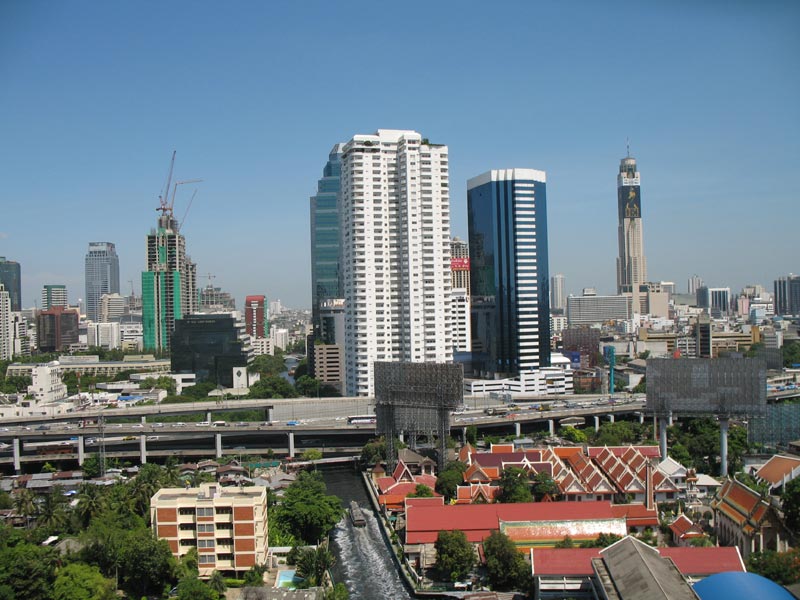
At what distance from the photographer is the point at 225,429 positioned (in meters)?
22.8

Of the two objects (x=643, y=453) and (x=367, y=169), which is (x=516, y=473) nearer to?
(x=643, y=453)

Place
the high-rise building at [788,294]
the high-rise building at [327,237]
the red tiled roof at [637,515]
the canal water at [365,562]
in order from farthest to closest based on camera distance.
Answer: the high-rise building at [788,294] < the high-rise building at [327,237] < the red tiled roof at [637,515] < the canal water at [365,562]

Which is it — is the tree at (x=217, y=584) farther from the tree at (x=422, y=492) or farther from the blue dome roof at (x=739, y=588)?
the blue dome roof at (x=739, y=588)

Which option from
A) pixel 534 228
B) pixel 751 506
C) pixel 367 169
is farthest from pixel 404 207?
pixel 751 506

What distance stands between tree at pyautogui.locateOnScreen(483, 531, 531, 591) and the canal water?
126 cm

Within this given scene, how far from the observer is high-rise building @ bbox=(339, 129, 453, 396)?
26.7m

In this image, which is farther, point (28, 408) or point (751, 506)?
point (28, 408)

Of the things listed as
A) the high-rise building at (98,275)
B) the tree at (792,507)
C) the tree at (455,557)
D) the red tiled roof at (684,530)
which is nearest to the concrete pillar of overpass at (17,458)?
the tree at (455,557)

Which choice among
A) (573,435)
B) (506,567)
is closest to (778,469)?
(506,567)

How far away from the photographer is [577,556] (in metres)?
11.1

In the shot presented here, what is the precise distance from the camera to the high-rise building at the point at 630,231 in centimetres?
7319

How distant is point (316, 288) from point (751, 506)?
116 ft

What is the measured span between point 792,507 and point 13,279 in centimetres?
6251

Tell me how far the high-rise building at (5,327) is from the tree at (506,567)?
1597 inches
